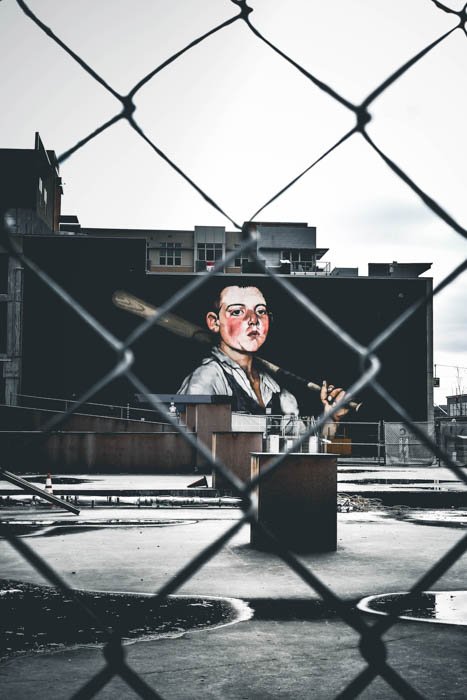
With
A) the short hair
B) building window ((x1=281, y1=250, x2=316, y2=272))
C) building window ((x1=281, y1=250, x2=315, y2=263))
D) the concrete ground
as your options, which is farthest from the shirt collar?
building window ((x1=281, y1=250, x2=315, y2=263))

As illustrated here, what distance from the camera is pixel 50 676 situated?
457cm

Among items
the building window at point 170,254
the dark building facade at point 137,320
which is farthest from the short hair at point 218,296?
the building window at point 170,254

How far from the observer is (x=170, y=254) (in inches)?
3164

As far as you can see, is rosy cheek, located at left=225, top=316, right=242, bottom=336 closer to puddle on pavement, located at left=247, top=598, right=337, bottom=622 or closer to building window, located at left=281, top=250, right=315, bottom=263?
puddle on pavement, located at left=247, top=598, right=337, bottom=622

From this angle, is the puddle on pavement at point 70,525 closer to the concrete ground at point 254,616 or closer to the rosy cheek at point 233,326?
the concrete ground at point 254,616

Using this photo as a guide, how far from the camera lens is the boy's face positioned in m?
41.7

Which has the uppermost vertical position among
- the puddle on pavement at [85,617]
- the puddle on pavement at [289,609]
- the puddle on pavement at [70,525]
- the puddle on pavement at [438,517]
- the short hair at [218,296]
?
the short hair at [218,296]

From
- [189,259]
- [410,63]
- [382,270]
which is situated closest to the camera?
[410,63]

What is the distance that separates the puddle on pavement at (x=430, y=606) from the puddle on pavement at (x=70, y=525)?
5.06 metres

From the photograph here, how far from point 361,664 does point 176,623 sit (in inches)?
58.3

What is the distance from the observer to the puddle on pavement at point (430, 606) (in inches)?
235

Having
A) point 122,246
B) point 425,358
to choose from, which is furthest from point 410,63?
point 425,358

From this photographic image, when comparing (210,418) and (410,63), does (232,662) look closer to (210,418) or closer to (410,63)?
(410,63)

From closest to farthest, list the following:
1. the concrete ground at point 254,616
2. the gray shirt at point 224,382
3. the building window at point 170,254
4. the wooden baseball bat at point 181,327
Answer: the concrete ground at point 254,616, the wooden baseball bat at point 181,327, the gray shirt at point 224,382, the building window at point 170,254
